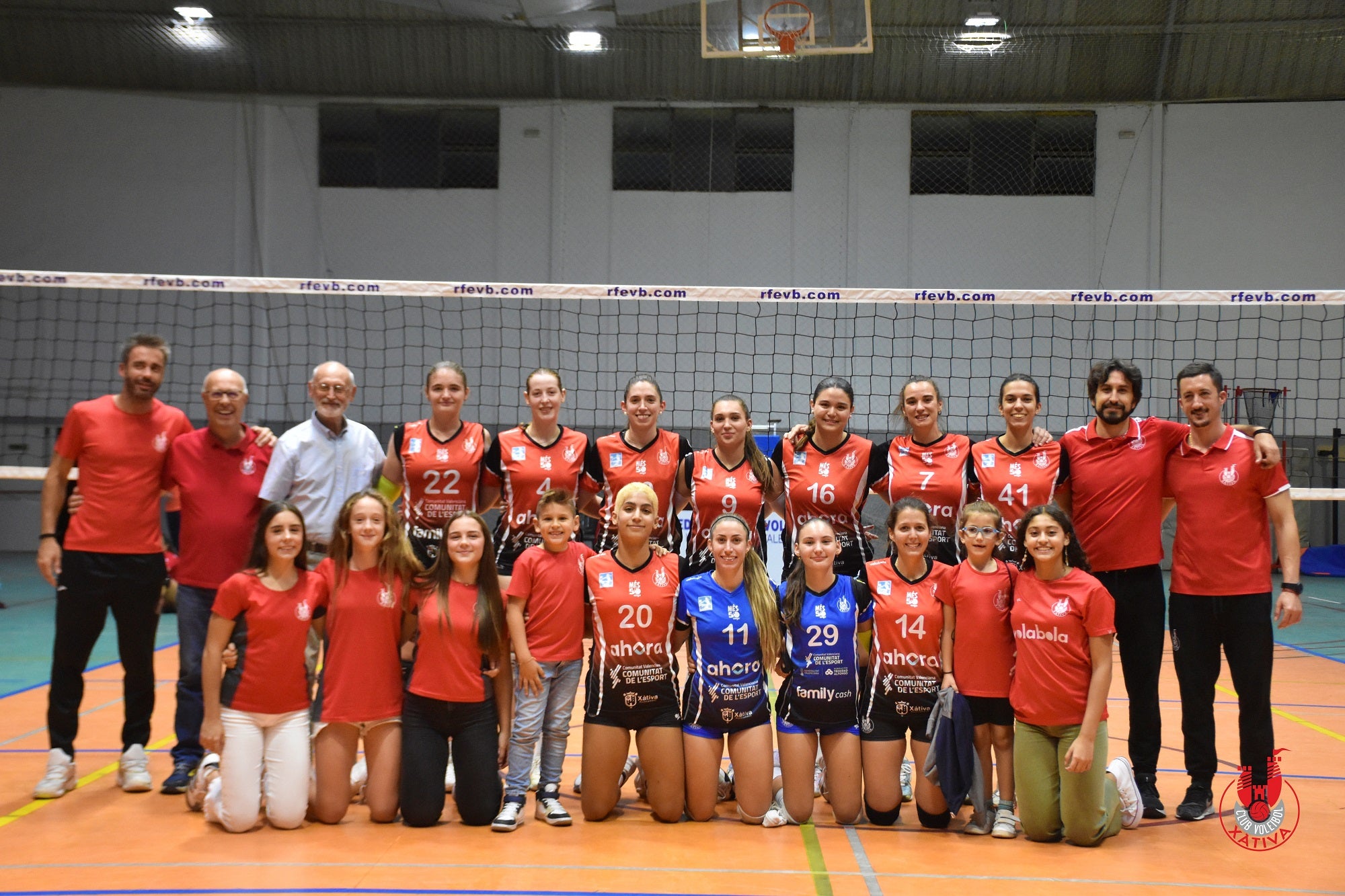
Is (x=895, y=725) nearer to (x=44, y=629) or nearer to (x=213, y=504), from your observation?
(x=213, y=504)

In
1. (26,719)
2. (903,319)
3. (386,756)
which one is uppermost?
(903,319)

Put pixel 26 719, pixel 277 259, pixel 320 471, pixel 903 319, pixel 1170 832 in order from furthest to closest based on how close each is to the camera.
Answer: pixel 277 259 < pixel 903 319 < pixel 26 719 < pixel 320 471 < pixel 1170 832

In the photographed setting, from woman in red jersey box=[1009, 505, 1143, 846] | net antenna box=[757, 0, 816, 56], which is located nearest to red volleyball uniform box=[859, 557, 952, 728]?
woman in red jersey box=[1009, 505, 1143, 846]

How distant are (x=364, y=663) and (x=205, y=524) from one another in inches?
44.2

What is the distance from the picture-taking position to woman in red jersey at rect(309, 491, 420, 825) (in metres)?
4.44

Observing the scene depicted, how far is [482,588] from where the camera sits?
4.61 metres

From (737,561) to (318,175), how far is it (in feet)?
45.1

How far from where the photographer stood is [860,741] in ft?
15.1

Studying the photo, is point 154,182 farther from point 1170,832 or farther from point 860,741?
point 1170,832

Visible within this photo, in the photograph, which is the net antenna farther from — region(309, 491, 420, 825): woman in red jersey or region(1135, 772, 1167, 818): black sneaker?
region(1135, 772, 1167, 818): black sneaker

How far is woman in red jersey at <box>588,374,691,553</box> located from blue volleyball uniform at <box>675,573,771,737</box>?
0.65 metres

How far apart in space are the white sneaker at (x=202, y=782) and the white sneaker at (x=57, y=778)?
0.64 metres

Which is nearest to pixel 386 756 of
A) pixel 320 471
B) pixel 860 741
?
pixel 320 471

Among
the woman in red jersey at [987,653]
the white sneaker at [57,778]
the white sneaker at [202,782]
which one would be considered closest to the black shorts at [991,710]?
the woman in red jersey at [987,653]
